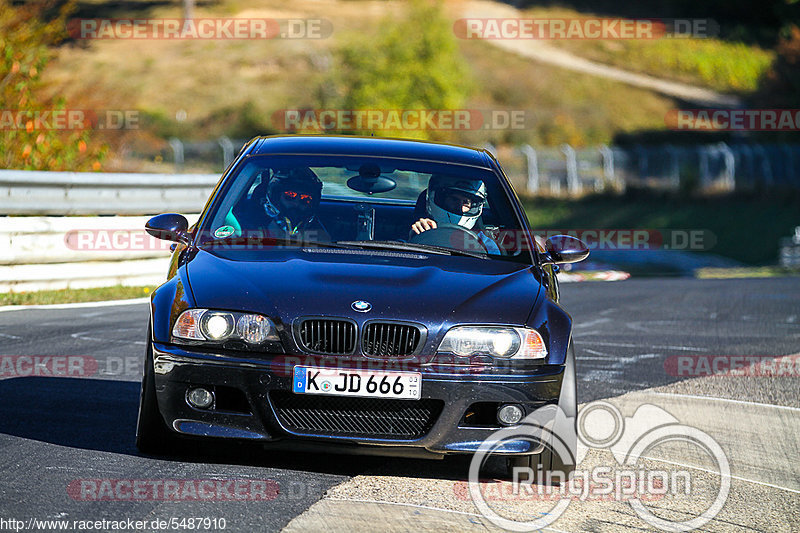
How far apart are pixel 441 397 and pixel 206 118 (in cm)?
5889

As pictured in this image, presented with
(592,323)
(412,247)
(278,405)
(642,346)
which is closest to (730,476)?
(412,247)

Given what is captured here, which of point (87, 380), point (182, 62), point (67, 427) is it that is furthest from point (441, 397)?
point (182, 62)

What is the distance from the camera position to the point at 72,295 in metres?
11.7

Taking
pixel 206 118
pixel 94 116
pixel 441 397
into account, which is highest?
pixel 441 397

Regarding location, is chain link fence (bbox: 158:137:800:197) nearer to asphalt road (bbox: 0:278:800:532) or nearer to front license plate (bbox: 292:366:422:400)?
asphalt road (bbox: 0:278:800:532)

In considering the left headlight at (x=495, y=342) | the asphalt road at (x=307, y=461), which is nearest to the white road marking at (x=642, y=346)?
the asphalt road at (x=307, y=461)

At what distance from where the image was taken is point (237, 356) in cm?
508

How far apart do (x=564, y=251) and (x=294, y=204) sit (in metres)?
1.48

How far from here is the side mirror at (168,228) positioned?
6.20 m

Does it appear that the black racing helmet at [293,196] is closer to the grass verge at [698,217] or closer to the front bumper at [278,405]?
the front bumper at [278,405]

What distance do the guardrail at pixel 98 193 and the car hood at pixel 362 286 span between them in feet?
20.1

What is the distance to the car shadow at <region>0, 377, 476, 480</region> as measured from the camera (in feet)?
18.1

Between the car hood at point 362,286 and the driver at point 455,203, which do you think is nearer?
the car hood at point 362,286

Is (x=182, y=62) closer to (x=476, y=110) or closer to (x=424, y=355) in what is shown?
(x=476, y=110)
